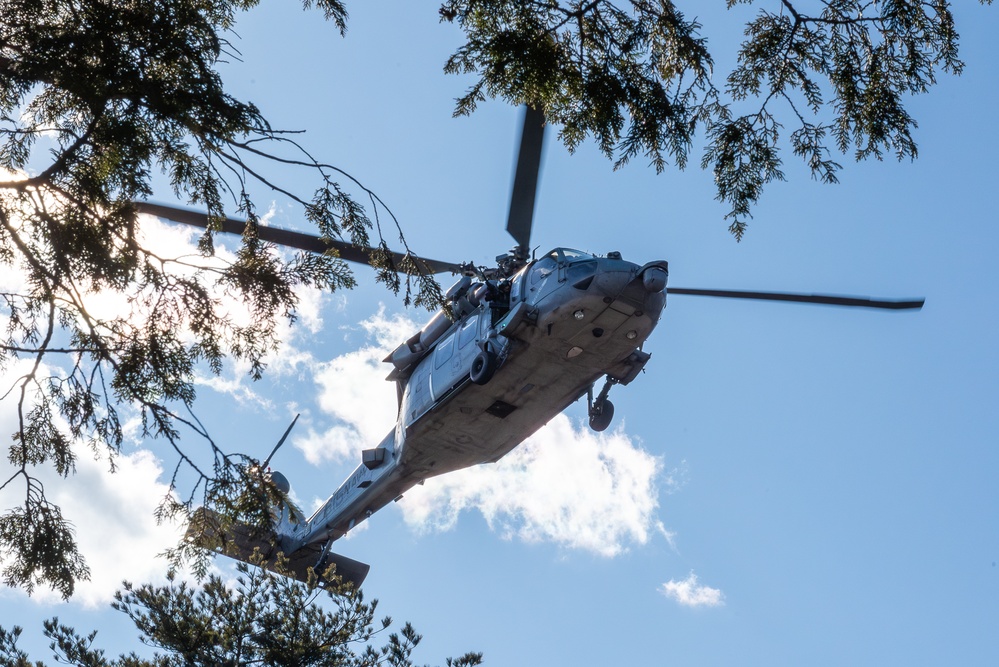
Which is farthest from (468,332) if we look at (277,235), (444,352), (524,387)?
(277,235)

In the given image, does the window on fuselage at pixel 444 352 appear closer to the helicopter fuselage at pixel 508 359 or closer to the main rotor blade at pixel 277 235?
the helicopter fuselage at pixel 508 359

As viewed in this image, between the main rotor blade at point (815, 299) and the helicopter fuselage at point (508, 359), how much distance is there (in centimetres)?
62

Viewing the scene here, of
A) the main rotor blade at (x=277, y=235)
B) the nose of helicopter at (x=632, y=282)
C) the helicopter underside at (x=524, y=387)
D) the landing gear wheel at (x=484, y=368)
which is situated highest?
the nose of helicopter at (x=632, y=282)

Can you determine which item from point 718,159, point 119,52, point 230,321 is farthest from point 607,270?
point 119,52

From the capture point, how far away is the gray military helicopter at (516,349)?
13547 millimetres

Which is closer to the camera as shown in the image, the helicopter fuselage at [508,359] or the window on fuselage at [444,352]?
the helicopter fuselage at [508,359]

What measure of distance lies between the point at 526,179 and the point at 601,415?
4090mm

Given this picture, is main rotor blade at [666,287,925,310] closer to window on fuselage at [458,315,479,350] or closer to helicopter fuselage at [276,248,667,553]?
helicopter fuselage at [276,248,667,553]

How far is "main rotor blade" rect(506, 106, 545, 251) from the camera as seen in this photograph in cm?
1126

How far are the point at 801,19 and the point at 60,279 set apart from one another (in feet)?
18.9

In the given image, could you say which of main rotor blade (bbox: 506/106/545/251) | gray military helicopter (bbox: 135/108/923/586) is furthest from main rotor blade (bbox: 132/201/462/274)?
main rotor blade (bbox: 506/106/545/251)

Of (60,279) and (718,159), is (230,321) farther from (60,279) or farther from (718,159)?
(718,159)

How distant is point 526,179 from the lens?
13.2 meters

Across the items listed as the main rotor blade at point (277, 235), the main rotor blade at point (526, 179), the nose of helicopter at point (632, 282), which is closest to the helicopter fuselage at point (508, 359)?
the nose of helicopter at point (632, 282)
